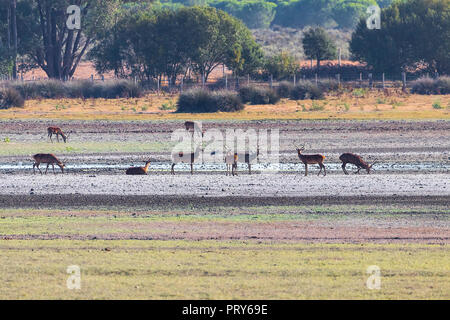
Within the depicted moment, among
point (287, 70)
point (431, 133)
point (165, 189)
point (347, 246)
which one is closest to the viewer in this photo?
point (347, 246)

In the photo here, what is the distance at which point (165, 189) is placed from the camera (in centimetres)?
1911

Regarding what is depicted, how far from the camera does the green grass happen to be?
32.0 feet

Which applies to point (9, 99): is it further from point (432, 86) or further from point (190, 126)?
point (432, 86)

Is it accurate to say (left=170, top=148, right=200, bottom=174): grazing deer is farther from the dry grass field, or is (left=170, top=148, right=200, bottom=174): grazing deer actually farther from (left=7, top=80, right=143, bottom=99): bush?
(left=7, top=80, right=143, bottom=99): bush

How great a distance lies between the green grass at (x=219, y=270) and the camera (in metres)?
9.77

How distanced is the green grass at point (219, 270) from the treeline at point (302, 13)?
105m

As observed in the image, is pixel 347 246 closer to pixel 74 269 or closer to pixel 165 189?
pixel 74 269

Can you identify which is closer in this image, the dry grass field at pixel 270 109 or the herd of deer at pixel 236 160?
the herd of deer at pixel 236 160

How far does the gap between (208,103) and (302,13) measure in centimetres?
8128

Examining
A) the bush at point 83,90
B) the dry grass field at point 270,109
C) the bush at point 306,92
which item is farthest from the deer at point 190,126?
the bush at point 83,90

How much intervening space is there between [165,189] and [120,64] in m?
40.6

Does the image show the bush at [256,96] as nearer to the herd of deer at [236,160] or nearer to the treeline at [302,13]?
the herd of deer at [236,160]

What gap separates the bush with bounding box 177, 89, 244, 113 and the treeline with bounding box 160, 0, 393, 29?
77011mm
